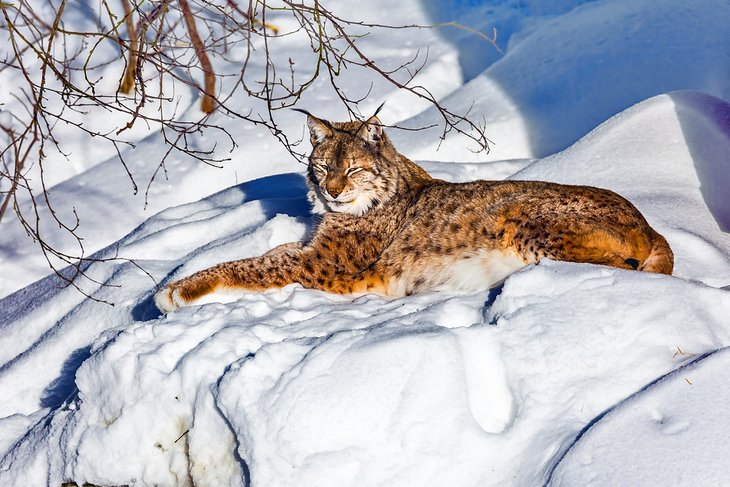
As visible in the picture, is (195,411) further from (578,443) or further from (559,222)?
(559,222)

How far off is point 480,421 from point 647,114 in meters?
3.41

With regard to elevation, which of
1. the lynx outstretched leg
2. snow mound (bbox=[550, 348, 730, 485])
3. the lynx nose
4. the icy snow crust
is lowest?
snow mound (bbox=[550, 348, 730, 485])

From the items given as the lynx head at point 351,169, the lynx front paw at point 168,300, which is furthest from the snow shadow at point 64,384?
the lynx head at point 351,169

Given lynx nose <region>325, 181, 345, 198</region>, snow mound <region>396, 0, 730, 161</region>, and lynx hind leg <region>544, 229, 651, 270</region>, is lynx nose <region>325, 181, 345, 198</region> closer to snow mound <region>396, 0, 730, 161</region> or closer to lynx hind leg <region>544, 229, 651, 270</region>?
lynx hind leg <region>544, 229, 651, 270</region>

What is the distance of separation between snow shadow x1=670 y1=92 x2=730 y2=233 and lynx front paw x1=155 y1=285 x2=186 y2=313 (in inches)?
116

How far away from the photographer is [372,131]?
4555 millimetres

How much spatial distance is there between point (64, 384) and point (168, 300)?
703 mm

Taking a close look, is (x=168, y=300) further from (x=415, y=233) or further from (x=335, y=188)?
(x=415, y=233)

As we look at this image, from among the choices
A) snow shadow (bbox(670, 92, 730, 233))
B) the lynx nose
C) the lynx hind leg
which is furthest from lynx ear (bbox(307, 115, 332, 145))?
snow shadow (bbox(670, 92, 730, 233))

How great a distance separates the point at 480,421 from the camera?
279 cm

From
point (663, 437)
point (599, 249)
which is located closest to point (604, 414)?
point (663, 437)

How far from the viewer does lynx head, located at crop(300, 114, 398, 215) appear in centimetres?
447

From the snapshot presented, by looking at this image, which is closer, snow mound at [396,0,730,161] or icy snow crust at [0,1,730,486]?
icy snow crust at [0,1,730,486]

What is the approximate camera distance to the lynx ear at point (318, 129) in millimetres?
4609
